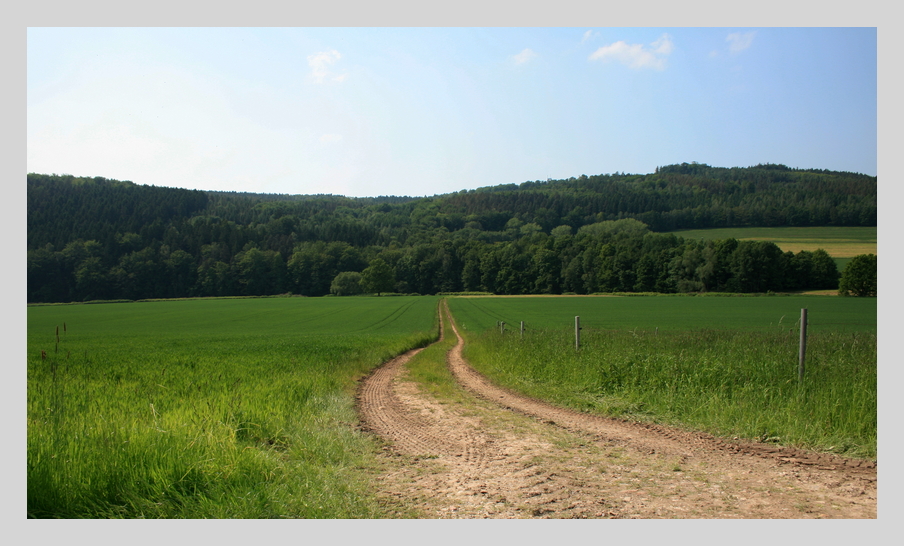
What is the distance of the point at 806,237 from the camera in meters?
57.0

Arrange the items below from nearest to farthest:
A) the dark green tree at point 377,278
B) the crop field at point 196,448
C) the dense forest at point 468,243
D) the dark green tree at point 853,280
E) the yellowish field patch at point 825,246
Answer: the crop field at point 196,448
the yellowish field patch at point 825,246
the dark green tree at point 853,280
the dense forest at point 468,243
the dark green tree at point 377,278

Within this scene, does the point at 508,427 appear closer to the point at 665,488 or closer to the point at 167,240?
the point at 665,488

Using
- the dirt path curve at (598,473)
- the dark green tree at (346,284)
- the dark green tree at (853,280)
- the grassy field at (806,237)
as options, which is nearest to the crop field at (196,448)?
the dirt path curve at (598,473)

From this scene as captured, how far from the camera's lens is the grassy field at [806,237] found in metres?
36.8

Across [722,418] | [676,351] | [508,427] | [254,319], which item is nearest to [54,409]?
[508,427]

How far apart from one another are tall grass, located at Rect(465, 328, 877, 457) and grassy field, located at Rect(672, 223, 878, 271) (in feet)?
82.1

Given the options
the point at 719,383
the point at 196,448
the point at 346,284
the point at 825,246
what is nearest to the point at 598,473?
the point at 196,448

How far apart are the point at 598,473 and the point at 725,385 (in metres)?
4.64

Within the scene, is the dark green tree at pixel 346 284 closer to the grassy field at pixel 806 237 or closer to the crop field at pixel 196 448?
the grassy field at pixel 806 237

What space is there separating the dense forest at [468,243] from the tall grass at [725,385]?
1292 cm

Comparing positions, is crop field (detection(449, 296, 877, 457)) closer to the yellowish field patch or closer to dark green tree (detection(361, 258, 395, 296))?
the yellowish field patch

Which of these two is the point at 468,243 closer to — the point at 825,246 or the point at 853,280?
the point at 825,246

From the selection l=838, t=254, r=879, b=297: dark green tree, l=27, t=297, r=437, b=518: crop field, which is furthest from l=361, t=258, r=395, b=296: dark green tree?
l=27, t=297, r=437, b=518: crop field

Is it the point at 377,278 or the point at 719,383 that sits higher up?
the point at 377,278
